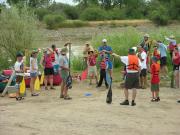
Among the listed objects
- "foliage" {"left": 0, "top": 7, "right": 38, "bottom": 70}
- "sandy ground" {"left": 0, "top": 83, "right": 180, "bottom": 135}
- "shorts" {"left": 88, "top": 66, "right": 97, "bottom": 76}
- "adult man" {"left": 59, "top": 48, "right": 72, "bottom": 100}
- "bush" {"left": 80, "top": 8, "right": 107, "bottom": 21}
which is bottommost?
"sandy ground" {"left": 0, "top": 83, "right": 180, "bottom": 135}

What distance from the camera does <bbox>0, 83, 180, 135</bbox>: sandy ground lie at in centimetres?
922

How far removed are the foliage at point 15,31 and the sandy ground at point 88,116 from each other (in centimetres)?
725

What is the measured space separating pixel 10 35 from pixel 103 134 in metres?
12.8

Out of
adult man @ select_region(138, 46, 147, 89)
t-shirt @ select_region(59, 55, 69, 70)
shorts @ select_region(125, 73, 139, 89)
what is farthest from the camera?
adult man @ select_region(138, 46, 147, 89)

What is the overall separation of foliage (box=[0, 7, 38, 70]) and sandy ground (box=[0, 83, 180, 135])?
23.8ft

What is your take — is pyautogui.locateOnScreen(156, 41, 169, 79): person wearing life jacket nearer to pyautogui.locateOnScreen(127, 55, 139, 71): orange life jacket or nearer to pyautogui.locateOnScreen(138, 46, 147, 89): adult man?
pyautogui.locateOnScreen(138, 46, 147, 89): adult man

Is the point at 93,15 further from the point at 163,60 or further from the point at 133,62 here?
the point at 133,62

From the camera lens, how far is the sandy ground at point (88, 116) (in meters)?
9.22

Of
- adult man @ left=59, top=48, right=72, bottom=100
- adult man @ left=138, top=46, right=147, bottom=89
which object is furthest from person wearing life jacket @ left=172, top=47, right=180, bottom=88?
adult man @ left=59, top=48, right=72, bottom=100

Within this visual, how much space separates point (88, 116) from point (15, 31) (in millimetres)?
11597

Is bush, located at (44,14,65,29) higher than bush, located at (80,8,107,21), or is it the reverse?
bush, located at (80,8,107,21)

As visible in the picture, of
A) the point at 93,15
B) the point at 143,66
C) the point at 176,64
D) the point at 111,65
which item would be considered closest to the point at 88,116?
the point at 143,66

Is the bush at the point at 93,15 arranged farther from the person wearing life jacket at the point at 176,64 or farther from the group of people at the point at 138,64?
the person wearing life jacket at the point at 176,64

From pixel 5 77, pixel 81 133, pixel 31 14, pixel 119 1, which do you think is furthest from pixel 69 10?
pixel 81 133
